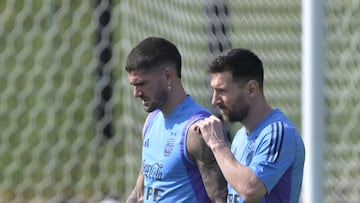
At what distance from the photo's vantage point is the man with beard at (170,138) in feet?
15.1

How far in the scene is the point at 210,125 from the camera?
437cm

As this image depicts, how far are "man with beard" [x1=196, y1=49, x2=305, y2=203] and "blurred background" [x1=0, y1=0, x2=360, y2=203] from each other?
162 cm

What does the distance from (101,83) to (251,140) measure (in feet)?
6.64

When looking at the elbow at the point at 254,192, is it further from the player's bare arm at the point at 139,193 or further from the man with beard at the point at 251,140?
the player's bare arm at the point at 139,193

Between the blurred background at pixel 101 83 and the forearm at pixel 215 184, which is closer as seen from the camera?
the forearm at pixel 215 184

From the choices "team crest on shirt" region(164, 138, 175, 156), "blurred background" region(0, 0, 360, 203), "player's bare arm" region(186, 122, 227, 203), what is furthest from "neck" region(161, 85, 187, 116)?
"blurred background" region(0, 0, 360, 203)

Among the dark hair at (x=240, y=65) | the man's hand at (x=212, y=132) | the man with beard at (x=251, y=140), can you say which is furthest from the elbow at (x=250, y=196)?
the dark hair at (x=240, y=65)

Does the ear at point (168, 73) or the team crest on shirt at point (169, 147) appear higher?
the ear at point (168, 73)

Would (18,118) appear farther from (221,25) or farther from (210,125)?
(210,125)

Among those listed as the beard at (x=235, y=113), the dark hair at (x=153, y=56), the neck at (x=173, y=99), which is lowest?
the beard at (x=235, y=113)

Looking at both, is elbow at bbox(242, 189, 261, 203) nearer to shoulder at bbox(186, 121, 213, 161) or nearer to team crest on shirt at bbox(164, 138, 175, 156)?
shoulder at bbox(186, 121, 213, 161)

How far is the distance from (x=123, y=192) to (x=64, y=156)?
1.20ft

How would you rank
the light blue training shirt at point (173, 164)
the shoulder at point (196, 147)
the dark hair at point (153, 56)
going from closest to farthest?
1. the shoulder at point (196, 147)
2. the light blue training shirt at point (173, 164)
3. the dark hair at point (153, 56)

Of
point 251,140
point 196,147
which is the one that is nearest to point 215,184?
point 196,147
